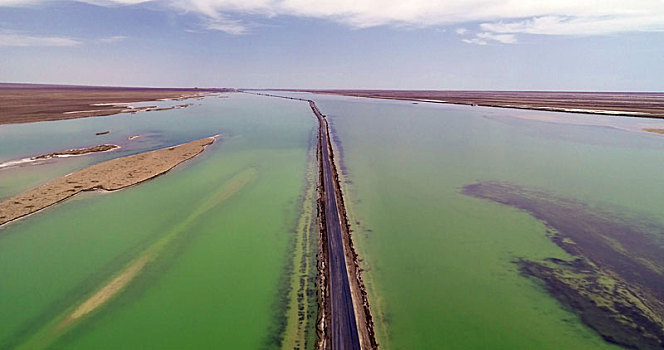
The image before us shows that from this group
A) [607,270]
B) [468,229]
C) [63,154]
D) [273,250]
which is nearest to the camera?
[607,270]

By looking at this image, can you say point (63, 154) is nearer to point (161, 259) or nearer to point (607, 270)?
point (161, 259)

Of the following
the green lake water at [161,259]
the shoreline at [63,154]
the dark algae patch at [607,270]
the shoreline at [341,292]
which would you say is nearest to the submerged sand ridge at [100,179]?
the green lake water at [161,259]

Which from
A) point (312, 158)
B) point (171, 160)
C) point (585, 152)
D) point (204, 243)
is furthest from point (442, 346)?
point (585, 152)

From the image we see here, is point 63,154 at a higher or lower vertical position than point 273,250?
higher

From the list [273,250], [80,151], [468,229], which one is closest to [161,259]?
[273,250]

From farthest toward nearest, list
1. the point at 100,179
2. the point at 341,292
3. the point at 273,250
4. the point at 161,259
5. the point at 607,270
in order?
the point at 100,179 < the point at 273,250 < the point at 161,259 < the point at 607,270 < the point at 341,292

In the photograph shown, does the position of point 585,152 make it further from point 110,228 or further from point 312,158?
point 110,228

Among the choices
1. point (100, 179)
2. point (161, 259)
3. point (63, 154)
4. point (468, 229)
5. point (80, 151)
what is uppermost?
point (80, 151)
